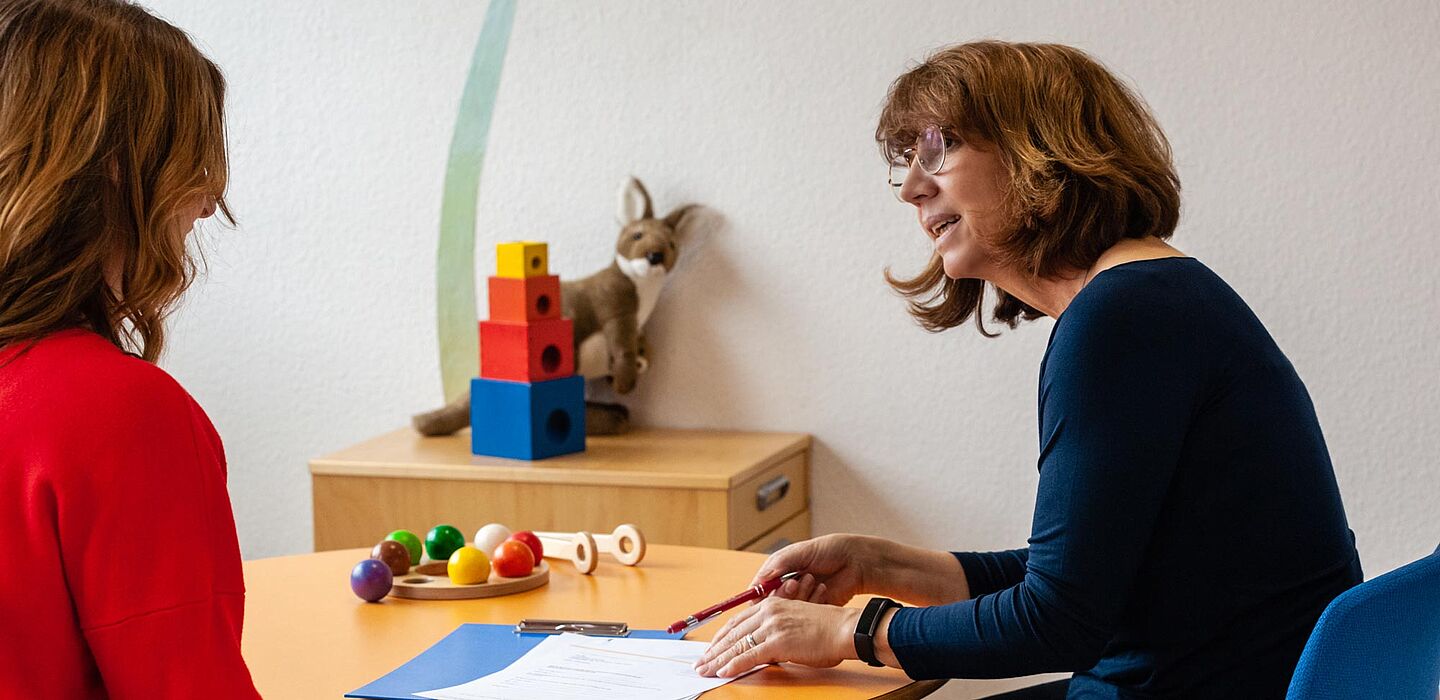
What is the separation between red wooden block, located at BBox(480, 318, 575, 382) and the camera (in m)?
2.33

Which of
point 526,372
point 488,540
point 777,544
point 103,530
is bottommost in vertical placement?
point 777,544

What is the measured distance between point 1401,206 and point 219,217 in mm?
2159

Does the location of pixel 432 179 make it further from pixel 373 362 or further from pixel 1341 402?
pixel 1341 402

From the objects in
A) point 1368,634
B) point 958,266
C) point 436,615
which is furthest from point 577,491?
point 1368,634

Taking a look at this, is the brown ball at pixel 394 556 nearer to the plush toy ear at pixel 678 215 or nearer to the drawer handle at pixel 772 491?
the drawer handle at pixel 772 491

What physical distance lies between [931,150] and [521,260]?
1.13 m

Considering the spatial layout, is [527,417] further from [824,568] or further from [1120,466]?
[1120,466]

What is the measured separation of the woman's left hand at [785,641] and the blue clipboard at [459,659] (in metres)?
0.12

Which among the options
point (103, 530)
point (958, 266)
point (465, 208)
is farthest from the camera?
point (465, 208)

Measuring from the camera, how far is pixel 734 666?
1.19m

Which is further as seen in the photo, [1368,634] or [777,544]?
[777,544]

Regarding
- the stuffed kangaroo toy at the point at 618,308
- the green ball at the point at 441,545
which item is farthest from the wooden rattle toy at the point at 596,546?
the stuffed kangaroo toy at the point at 618,308

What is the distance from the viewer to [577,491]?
223 cm

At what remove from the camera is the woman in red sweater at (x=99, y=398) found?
776 millimetres
